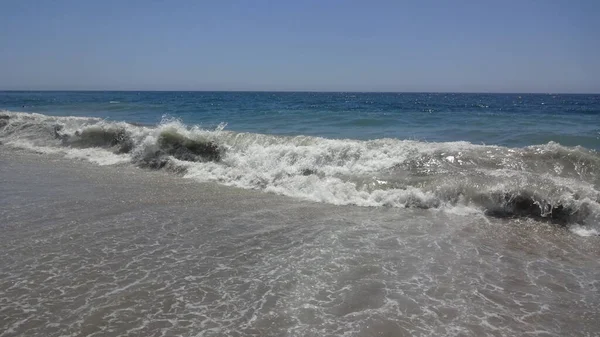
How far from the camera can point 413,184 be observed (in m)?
9.43

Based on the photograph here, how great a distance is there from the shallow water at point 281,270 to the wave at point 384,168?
54cm

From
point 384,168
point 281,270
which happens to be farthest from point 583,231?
point 281,270

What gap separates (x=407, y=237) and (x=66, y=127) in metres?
14.9

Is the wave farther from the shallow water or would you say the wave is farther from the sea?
the shallow water

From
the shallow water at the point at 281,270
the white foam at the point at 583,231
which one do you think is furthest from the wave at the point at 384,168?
the shallow water at the point at 281,270

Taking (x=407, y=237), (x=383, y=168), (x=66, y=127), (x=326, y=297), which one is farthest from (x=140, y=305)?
(x=66, y=127)

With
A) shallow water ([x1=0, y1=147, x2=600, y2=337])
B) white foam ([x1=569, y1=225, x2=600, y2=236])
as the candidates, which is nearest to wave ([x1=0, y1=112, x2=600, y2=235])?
white foam ([x1=569, y1=225, x2=600, y2=236])

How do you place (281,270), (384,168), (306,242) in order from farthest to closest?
(384,168), (306,242), (281,270)

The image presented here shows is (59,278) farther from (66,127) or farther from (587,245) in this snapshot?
(66,127)

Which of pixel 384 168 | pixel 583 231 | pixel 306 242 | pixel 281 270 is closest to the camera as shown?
pixel 281 270

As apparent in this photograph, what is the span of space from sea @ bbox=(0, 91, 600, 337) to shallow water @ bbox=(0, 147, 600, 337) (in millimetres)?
24

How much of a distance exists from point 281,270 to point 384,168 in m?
5.91

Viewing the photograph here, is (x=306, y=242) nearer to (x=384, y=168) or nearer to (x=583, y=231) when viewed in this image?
(x=583, y=231)

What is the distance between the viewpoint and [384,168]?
10.5 meters
